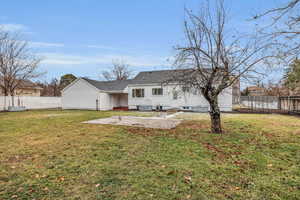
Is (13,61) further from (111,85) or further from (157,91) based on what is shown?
(157,91)

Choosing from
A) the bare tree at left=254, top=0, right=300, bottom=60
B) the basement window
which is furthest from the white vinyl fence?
the bare tree at left=254, top=0, right=300, bottom=60

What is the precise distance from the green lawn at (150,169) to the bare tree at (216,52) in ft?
7.21

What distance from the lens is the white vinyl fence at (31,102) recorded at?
678 inches

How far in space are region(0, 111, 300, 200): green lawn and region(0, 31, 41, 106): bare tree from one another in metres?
18.6

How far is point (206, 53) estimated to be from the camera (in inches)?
244

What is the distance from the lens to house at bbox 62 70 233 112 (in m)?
16.5

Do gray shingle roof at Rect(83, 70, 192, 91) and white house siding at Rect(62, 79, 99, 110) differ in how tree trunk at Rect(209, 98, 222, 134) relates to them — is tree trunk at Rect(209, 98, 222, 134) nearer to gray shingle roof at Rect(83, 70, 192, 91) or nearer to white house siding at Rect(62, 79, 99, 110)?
gray shingle roof at Rect(83, 70, 192, 91)

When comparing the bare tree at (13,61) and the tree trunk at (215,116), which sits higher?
the bare tree at (13,61)

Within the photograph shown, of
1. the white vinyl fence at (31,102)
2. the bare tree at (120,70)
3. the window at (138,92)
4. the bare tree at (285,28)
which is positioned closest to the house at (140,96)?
the window at (138,92)

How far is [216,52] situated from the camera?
615 cm

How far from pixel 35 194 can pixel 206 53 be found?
669cm

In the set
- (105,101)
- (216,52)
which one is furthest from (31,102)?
(216,52)

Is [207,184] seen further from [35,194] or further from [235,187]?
[35,194]

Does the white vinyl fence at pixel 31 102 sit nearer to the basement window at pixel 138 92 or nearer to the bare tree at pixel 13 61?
the bare tree at pixel 13 61
